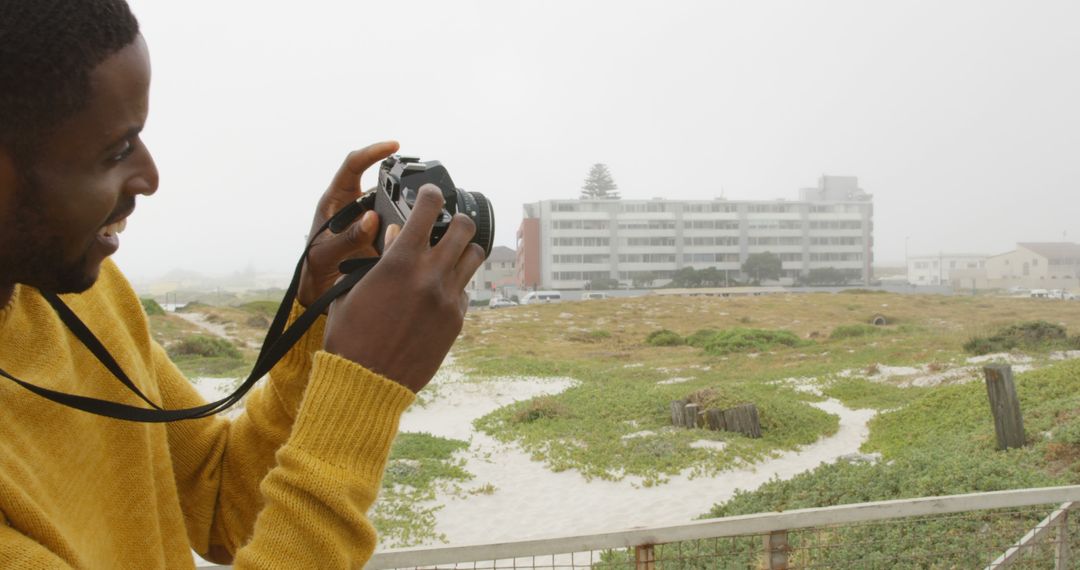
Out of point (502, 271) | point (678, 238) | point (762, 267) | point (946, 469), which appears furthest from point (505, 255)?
point (946, 469)

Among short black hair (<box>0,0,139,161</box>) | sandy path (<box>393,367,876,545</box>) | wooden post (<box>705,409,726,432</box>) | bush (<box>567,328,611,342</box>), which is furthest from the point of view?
bush (<box>567,328,611,342</box>)

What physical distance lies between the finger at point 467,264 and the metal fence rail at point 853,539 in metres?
1.34

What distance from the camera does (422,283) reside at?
0.75 m

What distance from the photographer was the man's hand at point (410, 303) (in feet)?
2.46

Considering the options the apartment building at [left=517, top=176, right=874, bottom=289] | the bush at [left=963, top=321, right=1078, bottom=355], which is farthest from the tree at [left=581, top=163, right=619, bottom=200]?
the bush at [left=963, top=321, right=1078, bottom=355]

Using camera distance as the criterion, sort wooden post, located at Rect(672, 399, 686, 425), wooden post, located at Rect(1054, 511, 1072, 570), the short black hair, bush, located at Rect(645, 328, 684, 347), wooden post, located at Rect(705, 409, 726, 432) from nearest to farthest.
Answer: the short black hair < wooden post, located at Rect(1054, 511, 1072, 570) < wooden post, located at Rect(705, 409, 726, 432) < wooden post, located at Rect(672, 399, 686, 425) < bush, located at Rect(645, 328, 684, 347)

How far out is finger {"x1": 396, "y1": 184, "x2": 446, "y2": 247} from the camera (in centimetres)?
75

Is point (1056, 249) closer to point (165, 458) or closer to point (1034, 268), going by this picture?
point (1034, 268)

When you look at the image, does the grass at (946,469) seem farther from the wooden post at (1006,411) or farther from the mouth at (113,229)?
the mouth at (113,229)

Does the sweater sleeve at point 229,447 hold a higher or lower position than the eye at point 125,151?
lower

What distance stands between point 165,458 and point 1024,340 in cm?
1906

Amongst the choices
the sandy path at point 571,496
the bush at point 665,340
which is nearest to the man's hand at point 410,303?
the sandy path at point 571,496

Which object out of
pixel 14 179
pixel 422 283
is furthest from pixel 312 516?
pixel 14 179

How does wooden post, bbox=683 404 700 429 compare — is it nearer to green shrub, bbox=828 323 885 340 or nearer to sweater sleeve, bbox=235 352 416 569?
sweater sleeve, bbox=235 352 416 569
